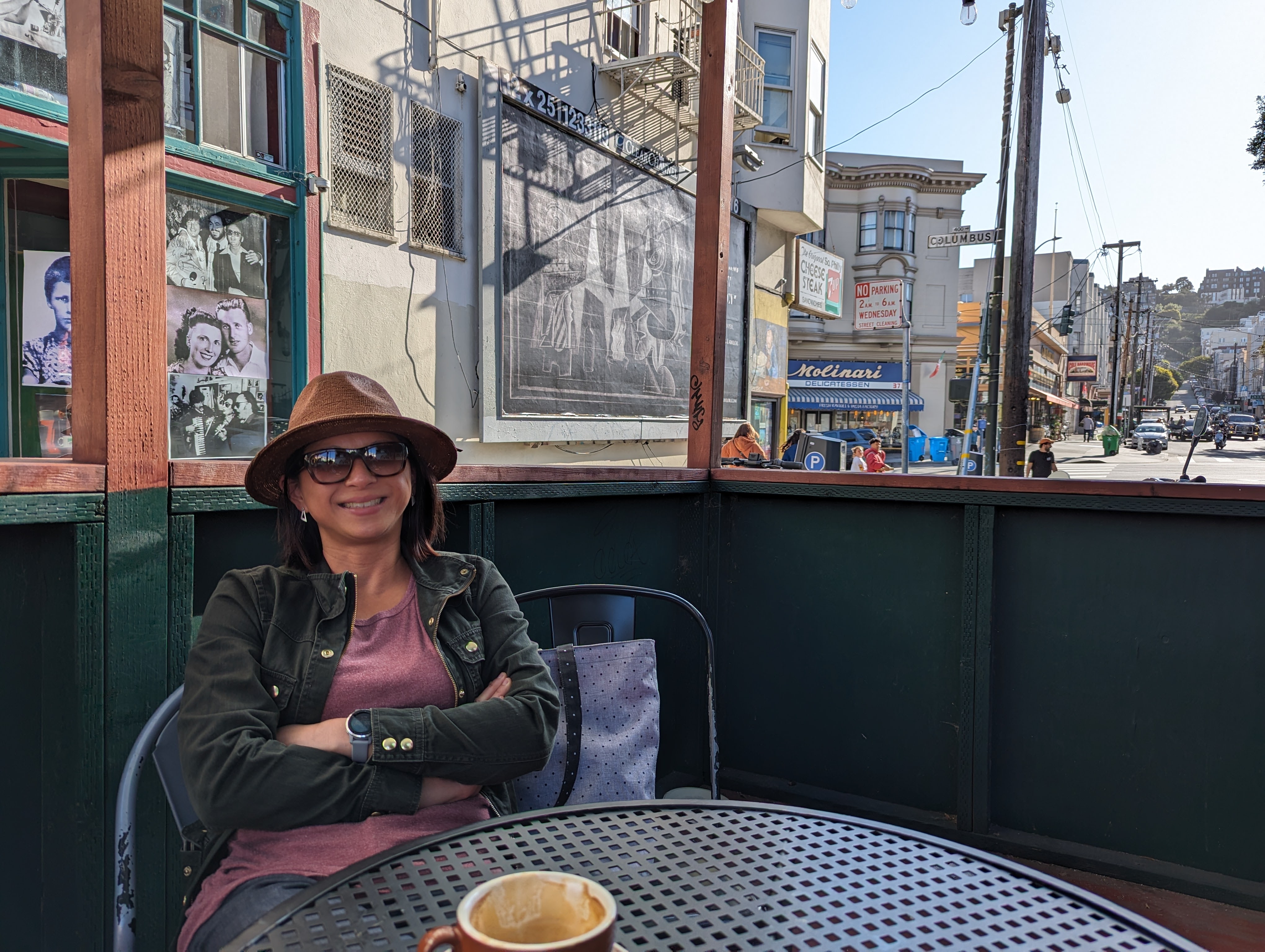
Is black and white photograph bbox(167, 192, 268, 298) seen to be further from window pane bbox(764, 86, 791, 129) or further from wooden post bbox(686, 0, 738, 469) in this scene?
window pane bbox(764, 86, 791, 129)

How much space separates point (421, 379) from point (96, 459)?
6685 millimetres

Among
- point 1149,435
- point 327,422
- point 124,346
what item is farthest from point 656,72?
point 1149,435

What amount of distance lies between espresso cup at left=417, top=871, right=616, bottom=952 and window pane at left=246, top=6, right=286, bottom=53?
7.17m

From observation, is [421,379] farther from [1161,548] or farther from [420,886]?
[420,886]

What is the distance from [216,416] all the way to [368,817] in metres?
5.82

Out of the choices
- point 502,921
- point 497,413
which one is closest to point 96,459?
point 502,921

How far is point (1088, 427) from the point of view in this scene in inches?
2502

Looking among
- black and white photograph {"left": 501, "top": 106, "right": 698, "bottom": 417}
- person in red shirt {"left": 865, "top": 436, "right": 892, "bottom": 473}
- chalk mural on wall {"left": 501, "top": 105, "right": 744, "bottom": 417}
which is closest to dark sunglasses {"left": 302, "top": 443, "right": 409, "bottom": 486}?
chalk mural on wall {"left": 501, "top": 105, "right": 744, "bottom": 417}

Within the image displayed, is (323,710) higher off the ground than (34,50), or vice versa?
(34,50)

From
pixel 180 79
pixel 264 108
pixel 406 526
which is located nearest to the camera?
pixel 406 526

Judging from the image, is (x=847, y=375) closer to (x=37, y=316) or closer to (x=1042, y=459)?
(x=1042, y=459)

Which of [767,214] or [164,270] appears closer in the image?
[164,270]

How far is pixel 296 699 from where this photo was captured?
162 centimetres

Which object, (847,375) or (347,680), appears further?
(847,375)
